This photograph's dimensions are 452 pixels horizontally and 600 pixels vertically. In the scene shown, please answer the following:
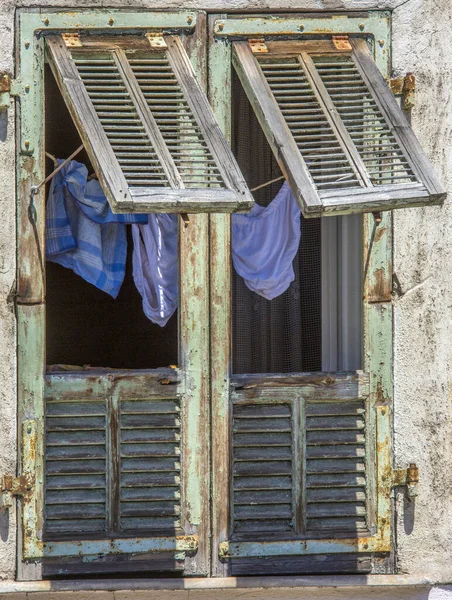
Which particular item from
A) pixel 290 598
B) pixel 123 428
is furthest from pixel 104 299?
pixel 290 598

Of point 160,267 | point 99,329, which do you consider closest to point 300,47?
point 160,267

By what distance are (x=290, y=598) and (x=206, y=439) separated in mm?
915

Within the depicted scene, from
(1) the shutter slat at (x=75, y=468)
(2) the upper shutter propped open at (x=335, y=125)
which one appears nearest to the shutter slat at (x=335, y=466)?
(1) the shutter slat at (x=75, y=468)

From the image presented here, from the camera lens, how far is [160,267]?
646cm

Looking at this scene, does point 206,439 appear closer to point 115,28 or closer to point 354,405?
point 354,405

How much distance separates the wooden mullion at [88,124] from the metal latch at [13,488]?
5.22 ft

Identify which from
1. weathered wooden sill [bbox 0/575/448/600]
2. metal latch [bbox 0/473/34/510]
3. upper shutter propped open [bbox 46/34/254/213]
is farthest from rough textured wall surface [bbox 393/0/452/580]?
metal latch [bbox 0/473/34/510]

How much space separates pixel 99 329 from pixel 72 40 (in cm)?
285

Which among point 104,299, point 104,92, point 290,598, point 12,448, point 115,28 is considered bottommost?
point 290,598

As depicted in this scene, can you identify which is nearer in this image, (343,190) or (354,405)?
(343,190)

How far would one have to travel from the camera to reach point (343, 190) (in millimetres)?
5496

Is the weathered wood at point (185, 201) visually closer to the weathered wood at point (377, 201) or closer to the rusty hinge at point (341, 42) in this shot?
the weathered wood at point (377, 201)

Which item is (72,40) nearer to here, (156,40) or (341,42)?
(156,40)

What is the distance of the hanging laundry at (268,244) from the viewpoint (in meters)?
6.46
